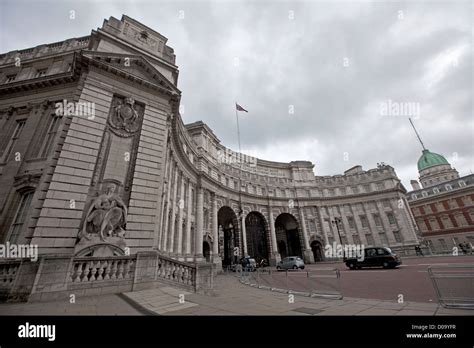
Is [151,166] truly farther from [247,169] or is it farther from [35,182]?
[247,169]

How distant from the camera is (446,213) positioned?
47.3 meters

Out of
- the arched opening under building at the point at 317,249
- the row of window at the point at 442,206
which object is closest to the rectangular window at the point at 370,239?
the arched opening under building at the point at 317,249

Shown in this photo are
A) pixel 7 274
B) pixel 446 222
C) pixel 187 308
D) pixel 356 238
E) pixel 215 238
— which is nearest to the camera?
pixel 187 308

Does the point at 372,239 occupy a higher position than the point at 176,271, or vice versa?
the point at 372,239

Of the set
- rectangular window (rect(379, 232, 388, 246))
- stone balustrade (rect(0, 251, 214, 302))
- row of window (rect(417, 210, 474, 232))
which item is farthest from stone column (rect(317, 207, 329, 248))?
stone balustrade (rect(0, 251, 214, 302))

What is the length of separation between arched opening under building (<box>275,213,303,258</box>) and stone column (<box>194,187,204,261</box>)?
75.5 ft

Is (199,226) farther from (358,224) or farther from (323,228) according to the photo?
(358,224)

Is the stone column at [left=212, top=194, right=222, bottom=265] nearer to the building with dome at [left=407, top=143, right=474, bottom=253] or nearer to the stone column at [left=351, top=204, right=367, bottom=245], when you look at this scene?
the stone column at [left=351, top=204, right=367, bottom=245]

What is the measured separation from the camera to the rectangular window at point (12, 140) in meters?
13.5

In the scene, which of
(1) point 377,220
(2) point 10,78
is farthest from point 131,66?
(1) point 377,220

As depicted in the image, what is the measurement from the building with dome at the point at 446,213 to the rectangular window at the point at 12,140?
223 feet

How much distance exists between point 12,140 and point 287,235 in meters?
45.6

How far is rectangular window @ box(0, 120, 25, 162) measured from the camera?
13484 mm
